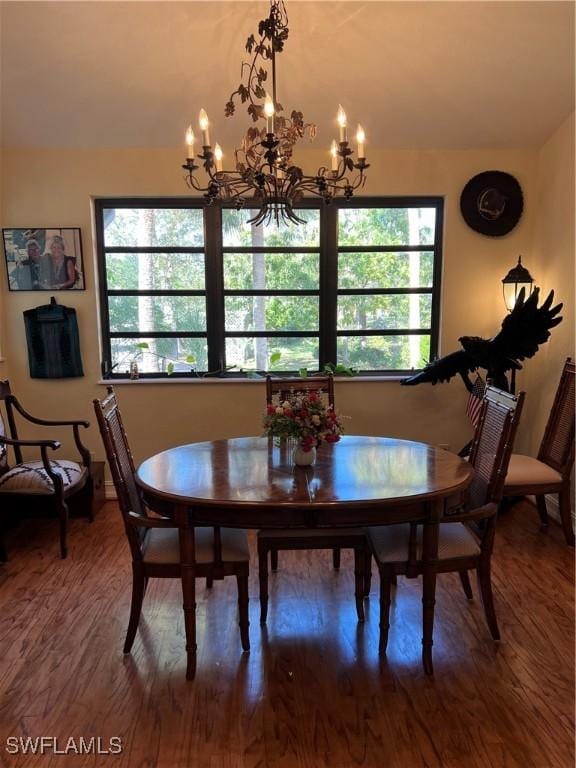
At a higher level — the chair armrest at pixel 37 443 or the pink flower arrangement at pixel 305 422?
the pink flower arrangement at pixel 305 422

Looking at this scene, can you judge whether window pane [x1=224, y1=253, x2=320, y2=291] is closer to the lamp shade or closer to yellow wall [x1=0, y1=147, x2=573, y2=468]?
yellow wall [x1=0, y1=147, x2=573, y2=468]

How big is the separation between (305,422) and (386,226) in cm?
228

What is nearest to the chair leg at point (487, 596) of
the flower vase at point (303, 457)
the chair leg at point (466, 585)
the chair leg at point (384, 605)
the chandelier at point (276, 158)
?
the chair leg at point (466, 585)

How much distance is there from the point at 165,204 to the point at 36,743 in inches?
127

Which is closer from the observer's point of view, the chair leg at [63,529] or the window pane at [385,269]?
the chair leg at [63,529]

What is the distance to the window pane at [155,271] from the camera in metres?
3.69

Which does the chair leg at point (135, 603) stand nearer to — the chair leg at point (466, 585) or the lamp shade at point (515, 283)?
the chair leg at point (466, 585)

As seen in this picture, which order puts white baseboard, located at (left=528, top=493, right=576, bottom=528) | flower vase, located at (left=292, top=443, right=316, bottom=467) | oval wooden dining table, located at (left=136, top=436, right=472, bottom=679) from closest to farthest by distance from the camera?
oval wooden dining table, located at (left=136, top=436, right=472, bottom=679) < flower vase, located at (left=292, top=443, right=316, bottom=467) < white baseboard, located at (left=528, top=493, right=576, bottom=528)

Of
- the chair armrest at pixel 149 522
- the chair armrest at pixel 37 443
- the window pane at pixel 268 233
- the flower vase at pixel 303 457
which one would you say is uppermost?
the window pane at pixel 268 233

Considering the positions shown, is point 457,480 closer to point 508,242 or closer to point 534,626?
point 534,626

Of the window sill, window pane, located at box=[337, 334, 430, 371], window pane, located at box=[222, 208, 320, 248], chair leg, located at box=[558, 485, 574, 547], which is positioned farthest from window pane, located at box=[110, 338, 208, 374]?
chair leg, located at box=[558, 485, 574, 547]

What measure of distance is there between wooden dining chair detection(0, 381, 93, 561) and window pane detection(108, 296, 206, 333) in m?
0.91

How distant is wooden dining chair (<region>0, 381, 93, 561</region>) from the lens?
2.87m

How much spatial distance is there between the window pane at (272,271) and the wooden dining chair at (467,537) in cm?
195
